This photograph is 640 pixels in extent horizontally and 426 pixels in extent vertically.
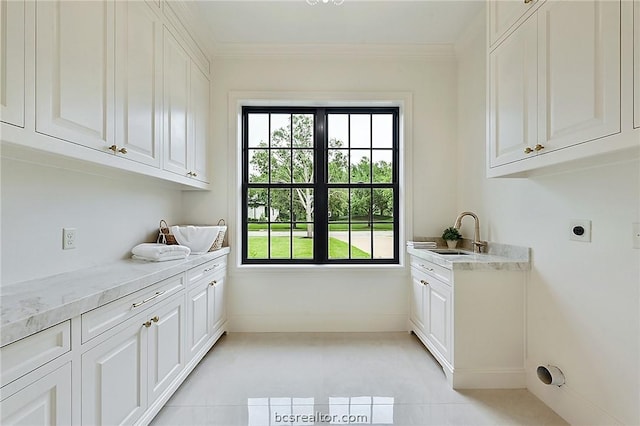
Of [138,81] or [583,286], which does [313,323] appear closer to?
[583,286]

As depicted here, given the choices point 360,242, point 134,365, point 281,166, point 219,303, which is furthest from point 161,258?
point 360,242

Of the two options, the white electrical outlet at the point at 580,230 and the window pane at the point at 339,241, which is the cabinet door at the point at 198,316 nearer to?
the window pane at the point at 339,241

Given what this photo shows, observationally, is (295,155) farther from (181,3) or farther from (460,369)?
(460,369)

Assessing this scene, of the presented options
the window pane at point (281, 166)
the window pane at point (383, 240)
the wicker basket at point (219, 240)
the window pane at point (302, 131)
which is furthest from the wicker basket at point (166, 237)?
the window pane at point (383, 240)

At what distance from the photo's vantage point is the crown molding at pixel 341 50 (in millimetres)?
2961

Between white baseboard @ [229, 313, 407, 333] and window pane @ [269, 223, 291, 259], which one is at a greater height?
window pane @ [269, 223, 291, 259]

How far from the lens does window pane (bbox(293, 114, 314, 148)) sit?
3.24 metres

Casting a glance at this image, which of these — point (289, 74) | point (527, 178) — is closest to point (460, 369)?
point (527, 178)

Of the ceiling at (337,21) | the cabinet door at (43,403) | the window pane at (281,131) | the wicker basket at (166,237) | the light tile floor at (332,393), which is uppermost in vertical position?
the ceiling at (337,21)

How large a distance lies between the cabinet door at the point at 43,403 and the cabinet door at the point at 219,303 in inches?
60.4

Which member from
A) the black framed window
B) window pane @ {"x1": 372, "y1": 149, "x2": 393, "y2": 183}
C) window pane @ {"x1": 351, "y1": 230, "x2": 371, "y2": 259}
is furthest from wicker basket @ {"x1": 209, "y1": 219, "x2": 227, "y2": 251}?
window pane @ {"x1": 372, "y1": 149, "x2": 393, "y2": 183}

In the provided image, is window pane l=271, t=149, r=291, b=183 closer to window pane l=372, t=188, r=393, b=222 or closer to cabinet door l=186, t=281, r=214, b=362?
window pane l=372, t=188, r=393, b=222

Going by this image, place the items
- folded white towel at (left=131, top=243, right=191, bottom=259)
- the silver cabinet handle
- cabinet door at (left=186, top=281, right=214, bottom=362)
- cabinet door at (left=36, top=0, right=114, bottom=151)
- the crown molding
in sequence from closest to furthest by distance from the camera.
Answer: cabinet door at (left=36, top=0, right=114, bottom=151) < the silver cabinet handle < folded white towel at (left=131, top=243, right=191, bottom=259) < cabinet door at (left=186, top=281, right=214, bottom=362) < the crown molding

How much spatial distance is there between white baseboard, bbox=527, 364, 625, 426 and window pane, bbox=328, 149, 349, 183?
2.25 m
